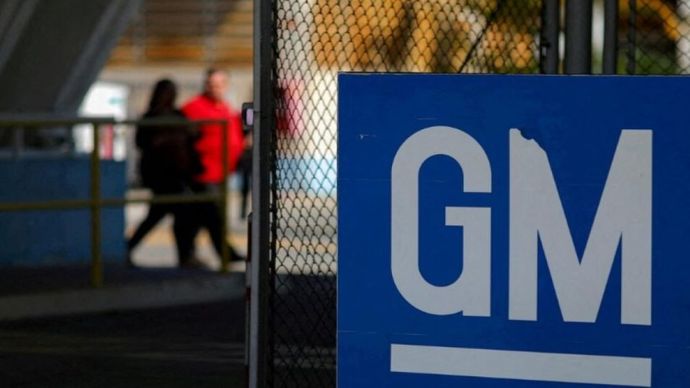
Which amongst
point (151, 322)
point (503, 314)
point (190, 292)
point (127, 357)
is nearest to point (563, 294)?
point (503, 314)

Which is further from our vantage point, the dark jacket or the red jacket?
the red jacket

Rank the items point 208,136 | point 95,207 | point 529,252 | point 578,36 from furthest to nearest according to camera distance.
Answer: point 208,136, point 95,207, point 578,36, point 529,252

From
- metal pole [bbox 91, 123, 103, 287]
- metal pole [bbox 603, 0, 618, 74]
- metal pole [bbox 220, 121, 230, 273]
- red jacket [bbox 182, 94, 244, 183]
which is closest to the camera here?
metal pole [bbox 603, 0, 618, 74]

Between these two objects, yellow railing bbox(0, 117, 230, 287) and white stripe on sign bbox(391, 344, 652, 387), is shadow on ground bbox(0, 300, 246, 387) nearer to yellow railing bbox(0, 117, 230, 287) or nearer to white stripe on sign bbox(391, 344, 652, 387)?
yellow railing bbox(0, 117, 230, 287)

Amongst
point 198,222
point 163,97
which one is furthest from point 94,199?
point 198,222

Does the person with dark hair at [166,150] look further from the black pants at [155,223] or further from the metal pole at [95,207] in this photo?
the metal pole at [95,207]

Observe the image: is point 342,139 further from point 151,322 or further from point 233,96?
point 233,96

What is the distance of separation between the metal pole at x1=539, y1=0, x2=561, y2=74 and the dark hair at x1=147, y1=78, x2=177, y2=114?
7.09 metres

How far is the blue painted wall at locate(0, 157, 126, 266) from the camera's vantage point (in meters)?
13.4

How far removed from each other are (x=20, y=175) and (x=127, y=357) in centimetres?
379

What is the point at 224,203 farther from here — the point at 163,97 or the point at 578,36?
the point at 578,36

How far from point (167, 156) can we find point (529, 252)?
935 cm

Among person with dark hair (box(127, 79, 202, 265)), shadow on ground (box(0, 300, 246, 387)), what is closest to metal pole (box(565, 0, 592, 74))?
shadow on ground (box(0, 300, 246, 387))

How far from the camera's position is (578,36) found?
6.89m
